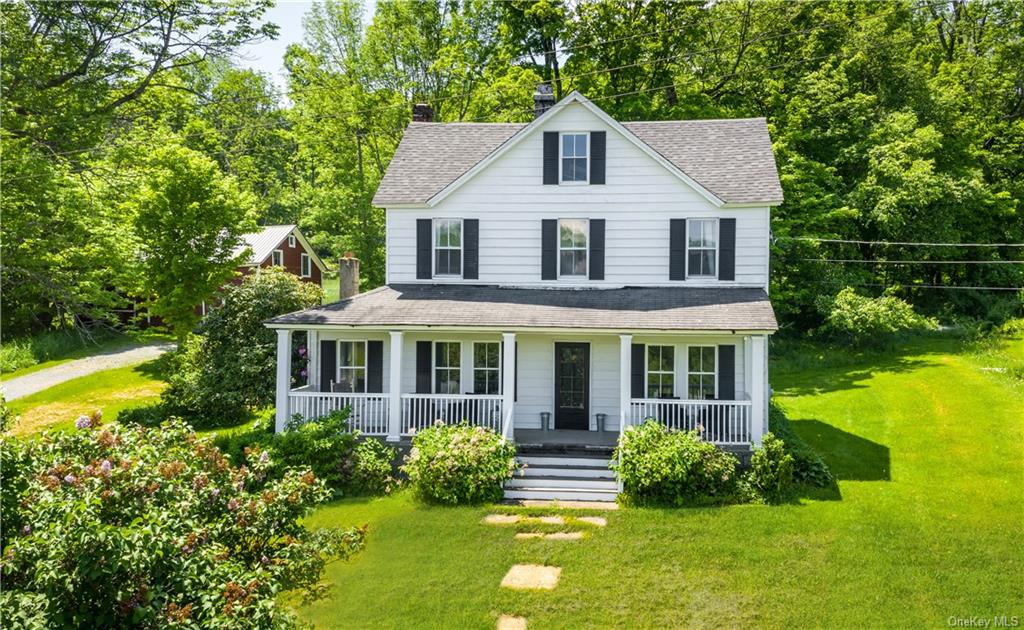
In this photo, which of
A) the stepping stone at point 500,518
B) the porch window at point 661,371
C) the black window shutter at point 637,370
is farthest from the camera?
the porch window at point 661,371

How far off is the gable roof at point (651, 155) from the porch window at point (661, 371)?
3.97m

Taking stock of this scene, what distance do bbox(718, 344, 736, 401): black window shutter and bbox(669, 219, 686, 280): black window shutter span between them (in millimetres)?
2293

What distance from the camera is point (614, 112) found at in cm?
3247

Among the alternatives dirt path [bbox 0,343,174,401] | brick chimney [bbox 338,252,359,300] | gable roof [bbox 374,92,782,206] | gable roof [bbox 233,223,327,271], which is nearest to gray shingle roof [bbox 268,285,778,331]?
brick chimney [bbox 338,252,359,300]

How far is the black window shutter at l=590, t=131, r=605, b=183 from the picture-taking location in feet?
61.2

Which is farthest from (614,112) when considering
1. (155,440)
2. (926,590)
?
(155,440)

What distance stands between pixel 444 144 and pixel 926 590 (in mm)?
16882

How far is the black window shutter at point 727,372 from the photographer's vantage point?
1716 cm

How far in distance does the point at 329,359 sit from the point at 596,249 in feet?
24.2

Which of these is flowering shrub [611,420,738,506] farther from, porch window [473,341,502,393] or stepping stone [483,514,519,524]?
porch window [473,341,502,393]

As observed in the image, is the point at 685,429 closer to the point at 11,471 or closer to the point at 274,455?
the point at 274,455

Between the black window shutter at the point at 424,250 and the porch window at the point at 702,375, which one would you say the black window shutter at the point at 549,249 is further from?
the porch window at the point at 702,375

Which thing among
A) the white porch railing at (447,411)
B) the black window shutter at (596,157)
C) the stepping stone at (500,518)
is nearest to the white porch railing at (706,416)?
the white porch railing at (447,411)

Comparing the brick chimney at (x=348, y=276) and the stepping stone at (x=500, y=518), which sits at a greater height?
the brick chimney at (x=348, y=276)
